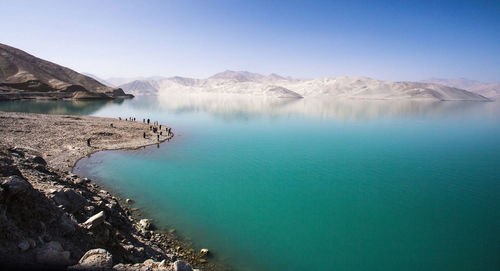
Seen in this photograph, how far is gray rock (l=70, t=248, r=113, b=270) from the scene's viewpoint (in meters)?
4.85

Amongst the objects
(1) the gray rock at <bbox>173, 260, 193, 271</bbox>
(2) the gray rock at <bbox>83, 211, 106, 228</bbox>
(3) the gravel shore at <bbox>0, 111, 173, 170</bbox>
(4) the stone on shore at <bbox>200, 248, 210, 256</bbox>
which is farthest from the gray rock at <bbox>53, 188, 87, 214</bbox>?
(3) the gravel shore at <bbox>0, 111, 173, 170</bbox>

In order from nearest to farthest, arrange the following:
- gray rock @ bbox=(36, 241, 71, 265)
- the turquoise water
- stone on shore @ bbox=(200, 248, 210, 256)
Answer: gray rock @ bbox=(36, 241, 71, 265) → stone on shore @ bbox=(200, 248, 210, 256) → the turquoise water

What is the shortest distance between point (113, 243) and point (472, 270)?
45.3 ft

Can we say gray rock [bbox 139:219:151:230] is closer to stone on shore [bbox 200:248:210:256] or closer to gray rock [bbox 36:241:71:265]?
stone on shore [bbox 200:248:210:256]

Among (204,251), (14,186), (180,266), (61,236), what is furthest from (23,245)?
(204,251)

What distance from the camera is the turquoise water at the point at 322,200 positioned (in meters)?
10.8

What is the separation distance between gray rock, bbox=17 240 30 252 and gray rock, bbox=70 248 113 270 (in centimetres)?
101

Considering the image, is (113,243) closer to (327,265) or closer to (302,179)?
(327,265)

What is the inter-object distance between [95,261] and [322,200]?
13.2 m

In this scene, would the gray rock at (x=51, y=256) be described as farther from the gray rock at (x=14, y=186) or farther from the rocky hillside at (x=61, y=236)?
the gray rock at (x=14, y=186)

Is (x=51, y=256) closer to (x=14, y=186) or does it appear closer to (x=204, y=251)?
(x=14, y=186)

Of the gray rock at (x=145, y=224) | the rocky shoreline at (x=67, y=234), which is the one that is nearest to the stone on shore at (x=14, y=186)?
the rocky shoreline at (x=67, y=234)

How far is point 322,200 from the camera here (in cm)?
1548

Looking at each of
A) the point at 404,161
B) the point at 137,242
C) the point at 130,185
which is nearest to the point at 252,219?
the point at 137,242
